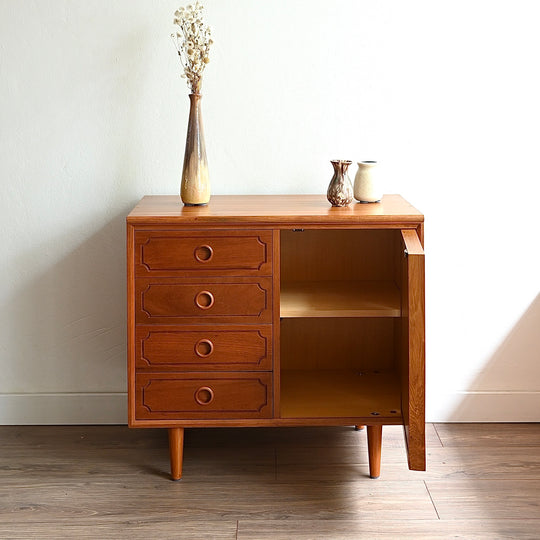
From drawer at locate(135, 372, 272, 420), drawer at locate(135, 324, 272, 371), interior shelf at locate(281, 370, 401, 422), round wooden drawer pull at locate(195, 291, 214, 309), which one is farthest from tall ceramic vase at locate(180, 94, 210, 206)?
interior shelf at locate(281, 370, 401, 422)

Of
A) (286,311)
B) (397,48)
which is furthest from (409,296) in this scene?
(397,48)

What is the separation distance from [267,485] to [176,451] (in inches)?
10.7

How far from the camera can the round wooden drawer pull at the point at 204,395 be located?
7.53 feet

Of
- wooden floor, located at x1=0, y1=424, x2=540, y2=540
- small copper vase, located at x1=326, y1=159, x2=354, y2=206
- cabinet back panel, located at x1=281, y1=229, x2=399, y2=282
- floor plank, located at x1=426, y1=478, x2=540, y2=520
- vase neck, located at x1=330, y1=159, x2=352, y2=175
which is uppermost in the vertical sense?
vase neck, located at x1=330, y1=159, x2=352, y2=175

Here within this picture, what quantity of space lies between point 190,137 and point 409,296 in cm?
80

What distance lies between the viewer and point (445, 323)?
2.75 metres

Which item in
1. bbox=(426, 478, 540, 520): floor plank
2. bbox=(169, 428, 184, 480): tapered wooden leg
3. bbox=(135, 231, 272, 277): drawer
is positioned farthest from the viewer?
bbox=(169, 428, 184, 480): tapered wooden leg

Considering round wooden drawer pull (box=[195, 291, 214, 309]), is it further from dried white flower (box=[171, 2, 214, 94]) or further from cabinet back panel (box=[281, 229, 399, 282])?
dried white flower (box=[171, 2, 214, 94])

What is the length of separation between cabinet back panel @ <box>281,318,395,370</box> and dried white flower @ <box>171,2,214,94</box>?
2.66 feet

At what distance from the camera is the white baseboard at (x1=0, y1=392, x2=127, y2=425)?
9.07 feet

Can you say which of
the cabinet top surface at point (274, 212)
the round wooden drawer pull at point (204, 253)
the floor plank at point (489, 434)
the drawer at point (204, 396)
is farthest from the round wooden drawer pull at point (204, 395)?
the floor plank at point (489, 434)

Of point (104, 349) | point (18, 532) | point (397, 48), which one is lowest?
point (18, 532)

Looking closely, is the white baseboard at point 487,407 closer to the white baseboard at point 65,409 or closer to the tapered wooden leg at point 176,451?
the tapered wooden leg at point 176,451

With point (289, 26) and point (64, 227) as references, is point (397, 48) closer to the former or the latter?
point (289, 26)
